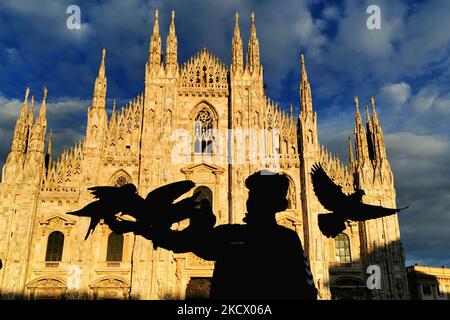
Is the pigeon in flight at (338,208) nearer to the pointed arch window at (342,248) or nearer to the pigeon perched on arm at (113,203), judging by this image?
the pigeon perched on arm at (113,203)

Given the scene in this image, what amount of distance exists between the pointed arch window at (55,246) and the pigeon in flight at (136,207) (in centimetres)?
2206

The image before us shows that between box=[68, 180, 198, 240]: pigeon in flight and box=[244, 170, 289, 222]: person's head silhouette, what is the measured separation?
46.4 inches

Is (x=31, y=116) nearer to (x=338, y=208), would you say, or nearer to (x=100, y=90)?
(x=100, y=90)

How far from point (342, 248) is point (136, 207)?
23830mm

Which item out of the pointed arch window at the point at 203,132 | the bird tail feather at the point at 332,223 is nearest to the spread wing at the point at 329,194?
the bird tail feather at the point at 332,223

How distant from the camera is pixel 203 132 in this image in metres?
31.9

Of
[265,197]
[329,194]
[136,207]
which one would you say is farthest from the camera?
[329,194]

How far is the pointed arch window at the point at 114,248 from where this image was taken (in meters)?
27.9

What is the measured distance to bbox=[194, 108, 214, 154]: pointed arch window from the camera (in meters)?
31.5

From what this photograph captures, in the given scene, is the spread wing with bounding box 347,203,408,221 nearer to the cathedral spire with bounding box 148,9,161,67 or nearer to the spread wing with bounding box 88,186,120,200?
the spread wing with bounding box 88,186,120,200

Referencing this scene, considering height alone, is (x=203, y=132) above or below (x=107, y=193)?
above

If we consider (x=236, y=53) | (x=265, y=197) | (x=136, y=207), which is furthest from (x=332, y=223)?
(x=236, y=53)

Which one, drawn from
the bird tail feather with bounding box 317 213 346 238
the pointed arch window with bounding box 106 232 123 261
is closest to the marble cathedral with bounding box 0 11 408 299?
the pointed arch window with bounding box 106 232 123 261
